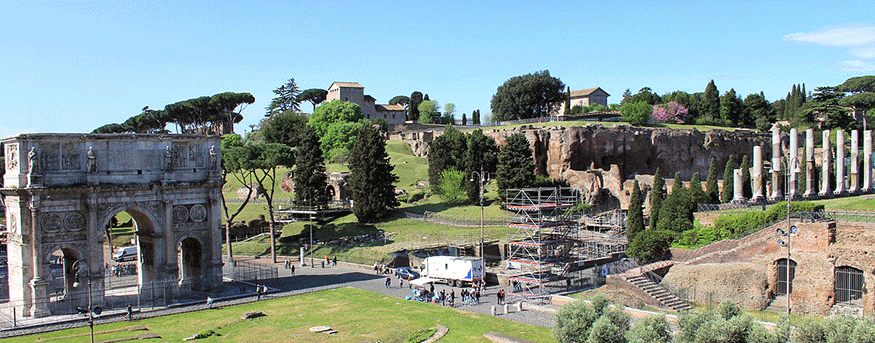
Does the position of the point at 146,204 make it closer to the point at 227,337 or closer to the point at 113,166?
the point at 113,166

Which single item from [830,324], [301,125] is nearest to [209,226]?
[830,324]

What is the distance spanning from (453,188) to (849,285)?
131ft

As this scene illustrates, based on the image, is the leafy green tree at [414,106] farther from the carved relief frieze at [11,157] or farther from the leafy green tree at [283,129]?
the carved relief frieze at [11,157]

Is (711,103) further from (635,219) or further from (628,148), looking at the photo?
(635,219)

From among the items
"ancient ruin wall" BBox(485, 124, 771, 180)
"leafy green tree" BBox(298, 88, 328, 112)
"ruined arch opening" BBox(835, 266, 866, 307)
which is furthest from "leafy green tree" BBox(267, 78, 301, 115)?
"ruined arch opening" BBox(835, 266, 866, 307)

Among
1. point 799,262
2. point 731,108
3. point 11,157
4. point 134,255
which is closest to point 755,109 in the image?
point 731,108

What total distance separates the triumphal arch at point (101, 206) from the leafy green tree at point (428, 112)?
100377mm

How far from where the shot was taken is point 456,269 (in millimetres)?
42094

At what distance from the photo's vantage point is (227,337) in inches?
1212

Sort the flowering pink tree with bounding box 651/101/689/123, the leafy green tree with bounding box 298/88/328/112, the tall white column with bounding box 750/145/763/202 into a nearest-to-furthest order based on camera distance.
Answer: the tall white column with bounding box 750/145/763/202 < the flowering pink tree with bounding box 651/101/689/123 < the leafy green tree with bounding box 298/88/328/112

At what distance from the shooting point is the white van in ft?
188

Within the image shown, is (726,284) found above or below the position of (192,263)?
below

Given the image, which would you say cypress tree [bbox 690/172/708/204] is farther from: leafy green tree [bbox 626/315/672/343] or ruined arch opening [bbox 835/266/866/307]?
leafy green tree [bbox 626/315/672/343]

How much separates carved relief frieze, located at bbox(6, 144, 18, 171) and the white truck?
23417 mm
